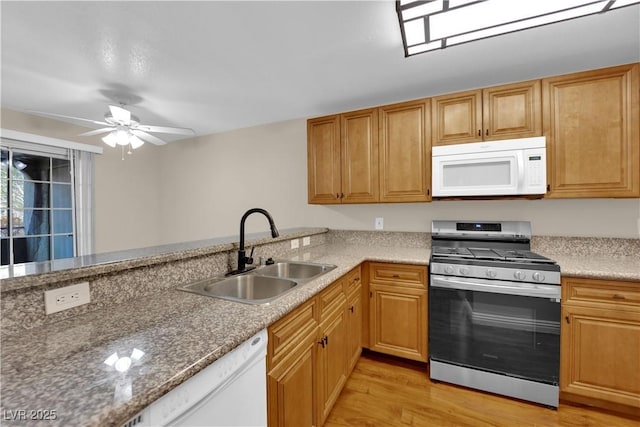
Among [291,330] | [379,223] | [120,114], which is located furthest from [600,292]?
[120,114]

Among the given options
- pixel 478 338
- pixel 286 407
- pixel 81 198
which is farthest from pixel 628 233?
pixel 81 198

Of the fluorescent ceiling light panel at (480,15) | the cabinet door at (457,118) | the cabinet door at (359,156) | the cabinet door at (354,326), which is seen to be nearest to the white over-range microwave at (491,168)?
the cabinet door at (457,118)

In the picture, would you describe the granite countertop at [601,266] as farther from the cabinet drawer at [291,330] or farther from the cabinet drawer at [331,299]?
the cabinet drawer at [291,330]

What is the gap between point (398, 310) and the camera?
2.12 meters

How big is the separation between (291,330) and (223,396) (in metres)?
0.41

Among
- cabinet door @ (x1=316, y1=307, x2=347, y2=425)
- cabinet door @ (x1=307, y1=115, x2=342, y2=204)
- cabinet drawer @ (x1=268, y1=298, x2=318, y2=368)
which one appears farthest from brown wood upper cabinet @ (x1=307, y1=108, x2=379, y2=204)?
cabinet drawer @ (x1=268, y1=298, x2=318, y2=368)

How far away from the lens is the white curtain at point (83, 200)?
10.8ft

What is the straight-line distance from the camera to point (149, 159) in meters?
4.10

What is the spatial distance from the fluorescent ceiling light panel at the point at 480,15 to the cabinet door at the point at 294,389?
1.76m

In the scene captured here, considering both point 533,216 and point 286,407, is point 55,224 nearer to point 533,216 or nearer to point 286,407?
point 286,407

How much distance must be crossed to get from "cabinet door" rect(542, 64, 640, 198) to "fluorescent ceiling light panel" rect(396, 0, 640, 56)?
1.96 ft

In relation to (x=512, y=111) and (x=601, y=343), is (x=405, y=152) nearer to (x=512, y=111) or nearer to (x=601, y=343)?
(x=512, y=111)

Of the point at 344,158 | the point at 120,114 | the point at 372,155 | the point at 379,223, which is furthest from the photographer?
the point at 379,223

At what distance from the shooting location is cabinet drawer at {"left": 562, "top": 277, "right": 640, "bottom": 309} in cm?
157
